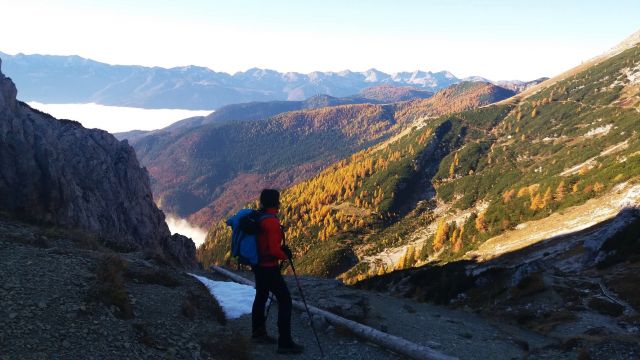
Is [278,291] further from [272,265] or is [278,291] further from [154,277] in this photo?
[154,277]

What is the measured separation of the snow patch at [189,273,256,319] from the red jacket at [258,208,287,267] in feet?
20.5

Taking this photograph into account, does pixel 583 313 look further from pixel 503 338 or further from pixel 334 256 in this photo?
pixel 334 256

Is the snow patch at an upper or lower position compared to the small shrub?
lower

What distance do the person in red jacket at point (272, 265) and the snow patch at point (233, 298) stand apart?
4.63 m

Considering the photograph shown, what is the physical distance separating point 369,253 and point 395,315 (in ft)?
550

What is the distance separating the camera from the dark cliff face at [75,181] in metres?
41.0

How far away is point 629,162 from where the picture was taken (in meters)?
97.6

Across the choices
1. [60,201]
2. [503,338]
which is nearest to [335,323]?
[503,338]

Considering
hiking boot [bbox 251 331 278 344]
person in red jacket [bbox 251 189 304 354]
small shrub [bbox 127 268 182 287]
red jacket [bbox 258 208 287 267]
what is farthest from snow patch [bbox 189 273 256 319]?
red jacket [bbox 258 208 287 267]

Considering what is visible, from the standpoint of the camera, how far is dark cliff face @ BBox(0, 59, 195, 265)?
1613 inches

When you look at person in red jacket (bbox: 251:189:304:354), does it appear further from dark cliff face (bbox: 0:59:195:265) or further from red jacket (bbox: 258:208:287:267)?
dark cliff face (bbox: 0:59:195:265)

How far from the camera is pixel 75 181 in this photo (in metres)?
56.7

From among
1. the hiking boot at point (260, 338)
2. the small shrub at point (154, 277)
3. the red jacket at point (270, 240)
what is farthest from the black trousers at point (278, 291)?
the small shrub at point (154, 277)

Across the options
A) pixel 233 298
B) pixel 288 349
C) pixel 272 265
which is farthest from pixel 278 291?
pixel 233 298
